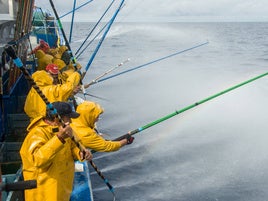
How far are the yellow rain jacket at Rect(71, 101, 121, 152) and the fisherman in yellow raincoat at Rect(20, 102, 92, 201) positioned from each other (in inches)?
26.5

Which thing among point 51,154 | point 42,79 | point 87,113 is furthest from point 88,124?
point 42,79

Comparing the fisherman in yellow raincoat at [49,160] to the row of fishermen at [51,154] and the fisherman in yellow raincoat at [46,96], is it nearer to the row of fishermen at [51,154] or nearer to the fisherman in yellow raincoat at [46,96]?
the row of fishermen at [51,154]

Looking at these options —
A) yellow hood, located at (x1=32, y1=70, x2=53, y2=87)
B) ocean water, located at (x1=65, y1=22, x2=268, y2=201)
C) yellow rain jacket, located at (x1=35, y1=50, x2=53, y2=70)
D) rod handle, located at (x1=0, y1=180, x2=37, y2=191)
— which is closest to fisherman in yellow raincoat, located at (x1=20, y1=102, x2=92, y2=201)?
rod handle, located at (x1=0, y1=180, x2=37, y2=191)

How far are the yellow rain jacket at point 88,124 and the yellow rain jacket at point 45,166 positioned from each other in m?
0.69

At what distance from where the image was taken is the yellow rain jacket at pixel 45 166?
11.3 ft

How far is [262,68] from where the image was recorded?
28.1 meters

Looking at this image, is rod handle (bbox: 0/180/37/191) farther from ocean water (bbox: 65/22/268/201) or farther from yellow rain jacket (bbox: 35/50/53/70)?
yellow rain jacket (bbox: 35/50/53/70)

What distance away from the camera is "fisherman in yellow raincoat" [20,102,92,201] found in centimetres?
346

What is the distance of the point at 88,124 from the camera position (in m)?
4.61

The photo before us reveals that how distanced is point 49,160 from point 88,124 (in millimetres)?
1338

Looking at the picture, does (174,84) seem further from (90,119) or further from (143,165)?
(90,119)

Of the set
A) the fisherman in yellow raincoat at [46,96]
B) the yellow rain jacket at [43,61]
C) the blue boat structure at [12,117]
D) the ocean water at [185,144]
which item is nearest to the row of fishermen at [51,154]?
the blue boat structure at [12,117]

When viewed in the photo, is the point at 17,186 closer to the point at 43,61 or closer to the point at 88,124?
the point at 88,124

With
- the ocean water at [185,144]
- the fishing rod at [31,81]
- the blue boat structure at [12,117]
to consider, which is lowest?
the ocean water at [185,144]
